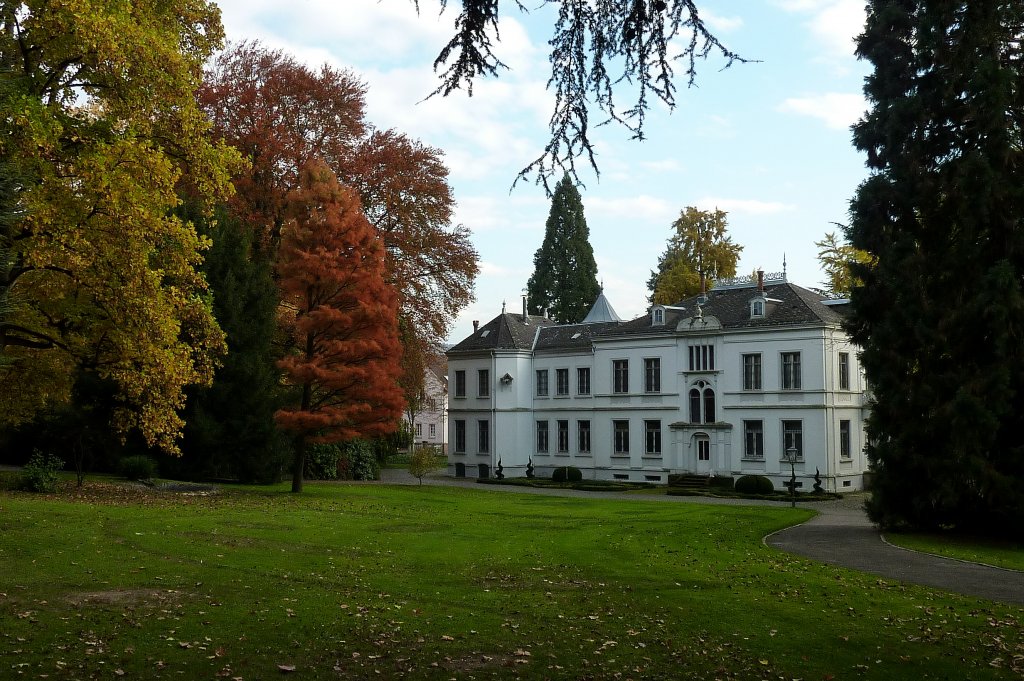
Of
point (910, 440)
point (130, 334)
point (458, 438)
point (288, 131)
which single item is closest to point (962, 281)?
point (910, 440)

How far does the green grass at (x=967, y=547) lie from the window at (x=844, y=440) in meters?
18.4

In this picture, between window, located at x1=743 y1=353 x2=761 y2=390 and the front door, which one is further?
the front door

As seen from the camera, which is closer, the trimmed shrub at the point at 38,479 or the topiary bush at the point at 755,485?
the trimmed shrub at the point at 38,479

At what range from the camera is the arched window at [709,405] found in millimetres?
42000

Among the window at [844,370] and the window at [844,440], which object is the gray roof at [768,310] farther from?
the window at [844,440]

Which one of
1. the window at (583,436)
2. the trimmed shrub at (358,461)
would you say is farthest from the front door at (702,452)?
the trimmed shrub at (358,461)

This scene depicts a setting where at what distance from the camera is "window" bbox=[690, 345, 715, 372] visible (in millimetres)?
42000

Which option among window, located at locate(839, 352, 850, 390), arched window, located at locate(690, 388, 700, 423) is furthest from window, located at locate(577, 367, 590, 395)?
window, located at locate(839, 352, 850, 390)

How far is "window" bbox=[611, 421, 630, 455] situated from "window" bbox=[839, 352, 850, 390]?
10376 millimetres

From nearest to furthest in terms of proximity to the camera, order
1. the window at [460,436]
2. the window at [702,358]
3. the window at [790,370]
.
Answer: the window at [790,370], the window at [702,358], the window at [460,436]

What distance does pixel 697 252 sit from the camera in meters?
55.2

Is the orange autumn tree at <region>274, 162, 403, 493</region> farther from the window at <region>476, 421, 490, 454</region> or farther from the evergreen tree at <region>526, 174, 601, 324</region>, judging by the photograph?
the evergreen tree at <region>526, 174, 601, 324</region>

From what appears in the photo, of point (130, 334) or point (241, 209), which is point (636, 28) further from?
point (241, 209)

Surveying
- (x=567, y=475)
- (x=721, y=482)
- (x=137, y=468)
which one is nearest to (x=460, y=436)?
(x=567, y=475)
